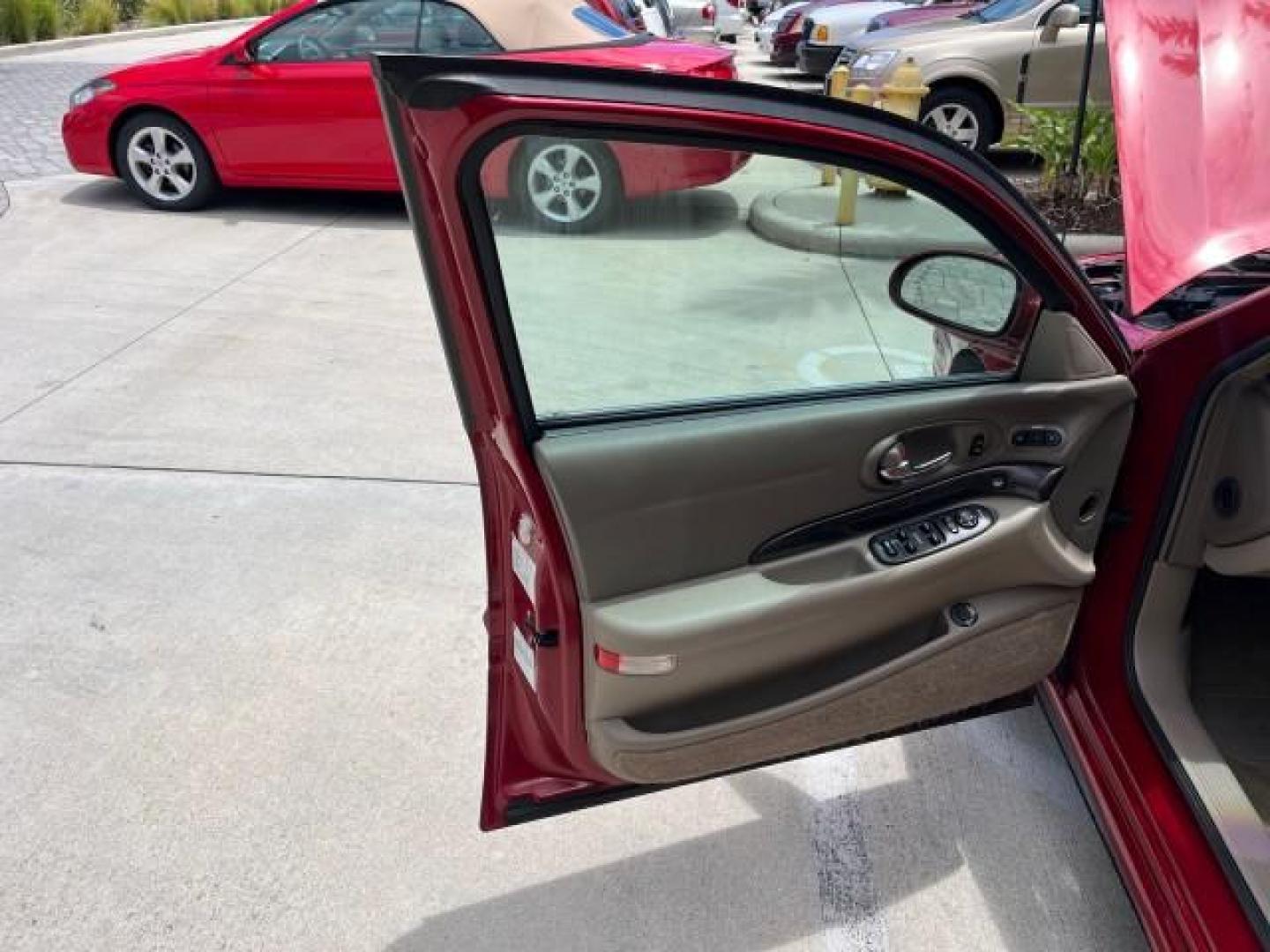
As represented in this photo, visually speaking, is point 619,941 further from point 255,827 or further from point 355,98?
point 355,98

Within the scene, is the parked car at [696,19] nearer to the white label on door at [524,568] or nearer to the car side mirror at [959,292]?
the car side mirror at [959,292]

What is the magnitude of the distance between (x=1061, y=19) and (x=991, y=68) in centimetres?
78

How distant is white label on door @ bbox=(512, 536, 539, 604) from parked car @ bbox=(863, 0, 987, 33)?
976 centimetres

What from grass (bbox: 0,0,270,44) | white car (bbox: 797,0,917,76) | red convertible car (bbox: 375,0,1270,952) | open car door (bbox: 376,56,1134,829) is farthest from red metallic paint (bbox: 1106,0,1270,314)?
grass (bbox: 0,0,270,44)

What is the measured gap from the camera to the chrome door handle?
1.77 meters

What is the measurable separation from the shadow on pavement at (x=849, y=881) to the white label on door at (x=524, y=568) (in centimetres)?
83

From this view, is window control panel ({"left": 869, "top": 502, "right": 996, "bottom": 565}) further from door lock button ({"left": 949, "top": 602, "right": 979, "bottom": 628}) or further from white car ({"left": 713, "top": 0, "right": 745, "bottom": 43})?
white car ({"left": 713, "top": 0, "right": 745, "bottom": 43})

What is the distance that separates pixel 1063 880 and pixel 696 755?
1018 mm

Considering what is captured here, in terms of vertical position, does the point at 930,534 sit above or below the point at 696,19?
above

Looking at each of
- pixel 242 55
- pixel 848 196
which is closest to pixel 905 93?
pixel 242 55

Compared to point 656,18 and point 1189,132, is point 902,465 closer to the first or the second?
point 1189,132

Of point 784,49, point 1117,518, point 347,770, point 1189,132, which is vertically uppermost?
point 1189,132

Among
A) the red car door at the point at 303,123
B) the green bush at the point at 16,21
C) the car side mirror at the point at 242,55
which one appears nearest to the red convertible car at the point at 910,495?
the red car door at the point at 303,123

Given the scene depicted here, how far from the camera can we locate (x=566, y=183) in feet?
5.14
